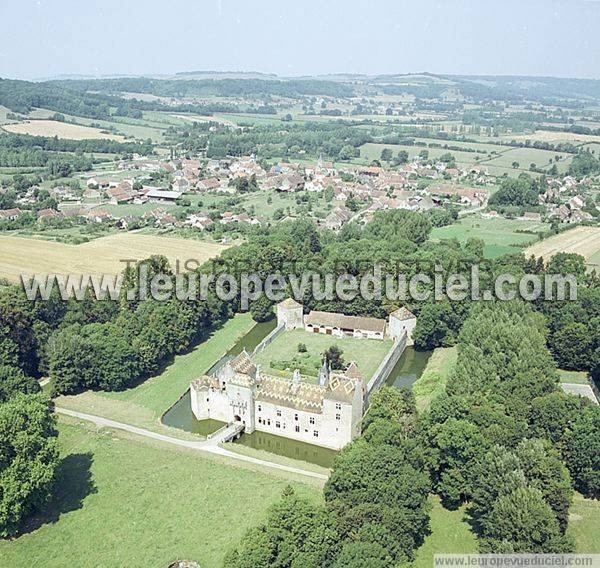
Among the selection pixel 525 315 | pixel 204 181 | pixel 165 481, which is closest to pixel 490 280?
pixel 525 315

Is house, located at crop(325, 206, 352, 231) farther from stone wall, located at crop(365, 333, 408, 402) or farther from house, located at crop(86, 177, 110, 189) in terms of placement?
house, located at crop(86, 177, 110, 189)

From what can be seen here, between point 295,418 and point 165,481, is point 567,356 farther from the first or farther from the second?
point 165,481

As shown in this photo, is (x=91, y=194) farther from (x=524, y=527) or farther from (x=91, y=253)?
(x=524, y=527)

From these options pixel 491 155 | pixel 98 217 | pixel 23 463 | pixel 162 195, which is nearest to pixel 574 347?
pixel 23 463

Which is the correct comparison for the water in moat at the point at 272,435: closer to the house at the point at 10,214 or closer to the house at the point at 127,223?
the house at the point at 127,223

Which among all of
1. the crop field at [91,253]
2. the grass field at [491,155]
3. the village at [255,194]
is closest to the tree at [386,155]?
the grass field at [491,155]

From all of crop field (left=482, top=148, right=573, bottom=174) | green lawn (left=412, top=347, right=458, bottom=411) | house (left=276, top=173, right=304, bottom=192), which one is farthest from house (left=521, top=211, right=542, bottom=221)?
green lawn (left=412, top=347, right=458, bottom=411)

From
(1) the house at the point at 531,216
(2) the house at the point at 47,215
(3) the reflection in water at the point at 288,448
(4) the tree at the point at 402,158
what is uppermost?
(4) the tree at the point at 402,158
